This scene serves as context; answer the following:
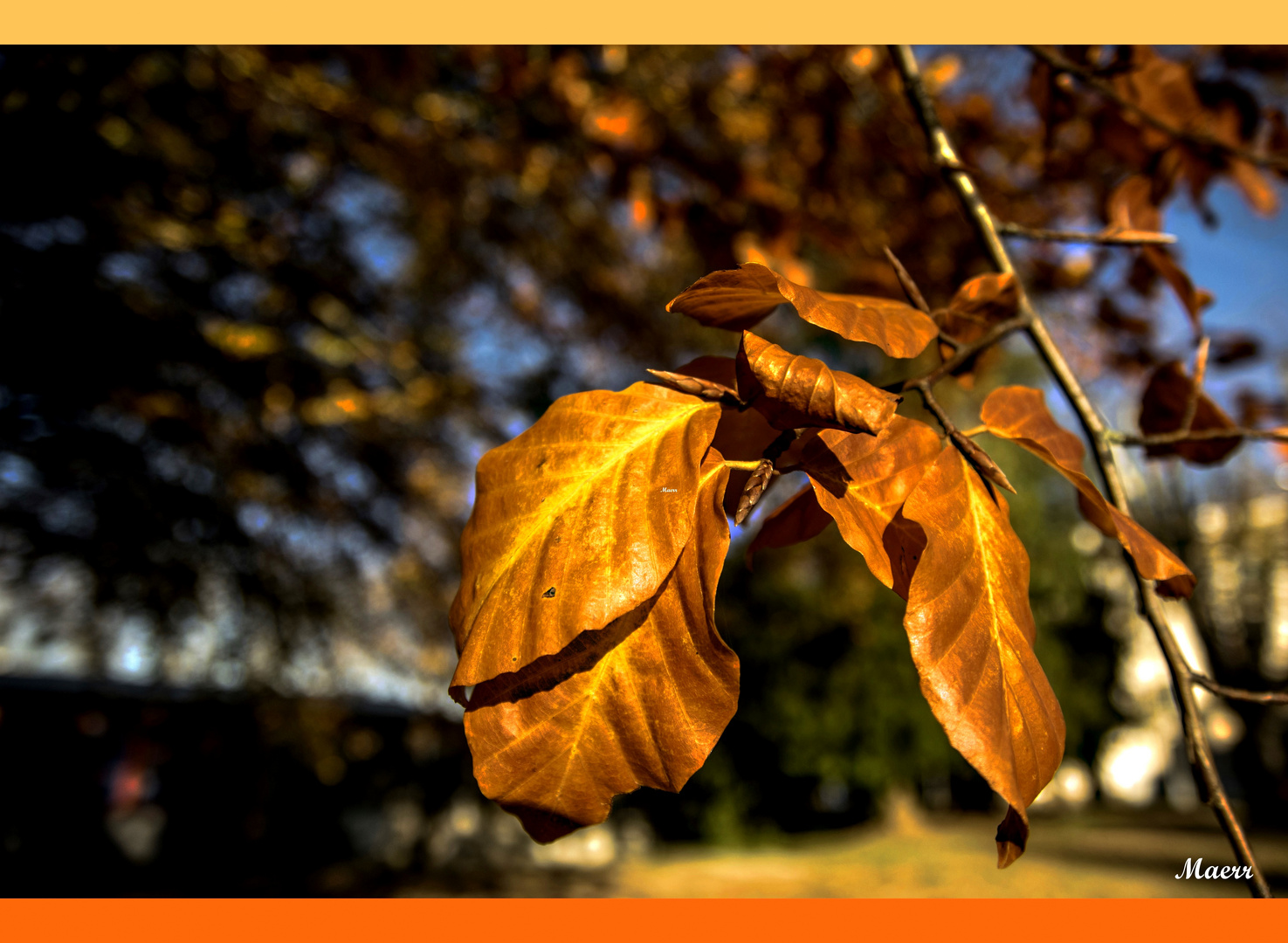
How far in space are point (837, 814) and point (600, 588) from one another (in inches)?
560

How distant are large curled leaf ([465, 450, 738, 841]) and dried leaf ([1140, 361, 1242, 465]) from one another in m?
0.76

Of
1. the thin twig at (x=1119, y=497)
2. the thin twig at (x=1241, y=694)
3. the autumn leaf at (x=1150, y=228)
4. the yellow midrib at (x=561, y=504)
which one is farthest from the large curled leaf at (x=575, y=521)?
the autumn leaf at (x=1150, y=228)

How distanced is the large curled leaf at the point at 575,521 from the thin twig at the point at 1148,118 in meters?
1.01

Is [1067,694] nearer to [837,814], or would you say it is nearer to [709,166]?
[837,814]

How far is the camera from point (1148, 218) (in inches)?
48.4

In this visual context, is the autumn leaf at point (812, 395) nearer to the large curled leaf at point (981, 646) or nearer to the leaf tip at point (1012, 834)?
the large curled leaf at point (981, 646)

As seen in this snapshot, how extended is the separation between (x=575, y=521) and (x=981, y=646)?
30cm

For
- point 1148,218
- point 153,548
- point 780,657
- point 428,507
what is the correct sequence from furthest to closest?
point 780,657
point 428,507
point 153,548
point 1148,218

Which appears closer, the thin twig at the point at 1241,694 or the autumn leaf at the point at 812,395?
the autumn leaf at the point at 812,395

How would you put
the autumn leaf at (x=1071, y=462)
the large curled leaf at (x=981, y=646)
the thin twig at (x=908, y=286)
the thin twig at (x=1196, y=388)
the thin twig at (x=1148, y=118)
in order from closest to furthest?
the large curled leaf at (x=981, y=646), the autumn leaf at (x=1071, y=462), the thin twig at (x=908, y=286), the thin twig at (x=1196, y=388), the thin twig at (x=1148, y=118)

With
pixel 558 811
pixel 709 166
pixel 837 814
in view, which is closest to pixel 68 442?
pixel 709 166

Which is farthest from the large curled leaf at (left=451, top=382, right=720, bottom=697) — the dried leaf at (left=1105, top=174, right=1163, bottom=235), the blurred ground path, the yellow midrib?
the blurred ground path

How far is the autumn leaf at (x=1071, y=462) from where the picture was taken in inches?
23.6
